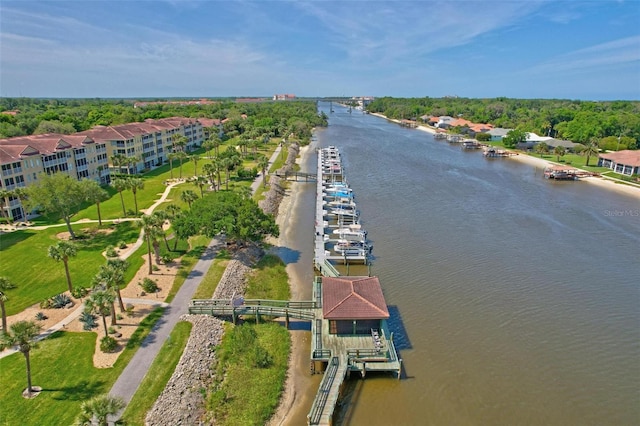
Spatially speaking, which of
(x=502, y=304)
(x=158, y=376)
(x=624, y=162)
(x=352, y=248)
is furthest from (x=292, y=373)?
(x=624, y=162)

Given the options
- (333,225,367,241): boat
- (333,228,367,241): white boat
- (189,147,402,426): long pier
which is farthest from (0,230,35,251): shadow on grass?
(333,228,367,241): white boat

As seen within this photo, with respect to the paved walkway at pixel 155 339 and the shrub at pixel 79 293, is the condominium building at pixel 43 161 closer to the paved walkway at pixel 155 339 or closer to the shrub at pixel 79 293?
the shrub at pixel 79 293

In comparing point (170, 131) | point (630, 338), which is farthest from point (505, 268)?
point (170, 131)

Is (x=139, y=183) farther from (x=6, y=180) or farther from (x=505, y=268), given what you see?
(x=505, y=268)

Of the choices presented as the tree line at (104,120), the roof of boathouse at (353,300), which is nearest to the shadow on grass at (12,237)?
the roof of boathouse at (353,300)

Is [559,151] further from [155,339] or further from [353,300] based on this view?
[155,339]

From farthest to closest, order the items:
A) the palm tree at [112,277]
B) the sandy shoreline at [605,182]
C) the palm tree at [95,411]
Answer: the sandy shoreline at [605,182]
the palm tree at [112,277]
the palm tree at [95,411]
